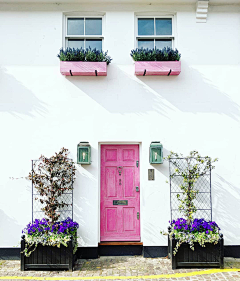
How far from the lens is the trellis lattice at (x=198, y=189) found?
5680 millimetres

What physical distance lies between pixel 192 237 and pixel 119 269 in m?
1.45

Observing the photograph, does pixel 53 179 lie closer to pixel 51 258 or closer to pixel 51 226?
pixel 51 226

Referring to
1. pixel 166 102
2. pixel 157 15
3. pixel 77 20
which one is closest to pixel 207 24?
pixel 157 15

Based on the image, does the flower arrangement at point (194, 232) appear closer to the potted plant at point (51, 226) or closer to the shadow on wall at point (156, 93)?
the potted plant at point (51, 226)

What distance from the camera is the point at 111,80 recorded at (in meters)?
5.91

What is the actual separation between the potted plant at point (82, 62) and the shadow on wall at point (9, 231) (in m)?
3.17

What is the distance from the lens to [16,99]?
5840 mm

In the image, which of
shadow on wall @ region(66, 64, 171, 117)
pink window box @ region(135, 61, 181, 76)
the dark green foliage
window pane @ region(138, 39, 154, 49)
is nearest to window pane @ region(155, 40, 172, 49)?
window pane @ region(138, 39, 154, 49)

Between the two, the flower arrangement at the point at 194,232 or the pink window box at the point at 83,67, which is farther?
the pink window box at the point at 83,67

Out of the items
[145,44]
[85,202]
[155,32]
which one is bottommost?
[85,202]

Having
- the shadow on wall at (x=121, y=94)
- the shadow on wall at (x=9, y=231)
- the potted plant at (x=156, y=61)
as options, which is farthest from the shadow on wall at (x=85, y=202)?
the potted plant at (x=156, y=61)

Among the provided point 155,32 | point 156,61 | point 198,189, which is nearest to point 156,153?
point 198,189

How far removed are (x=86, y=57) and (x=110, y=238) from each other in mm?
3770

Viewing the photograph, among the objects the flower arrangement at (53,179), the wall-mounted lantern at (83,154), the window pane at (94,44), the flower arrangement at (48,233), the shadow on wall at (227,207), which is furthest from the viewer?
the window pane at (94,44)
